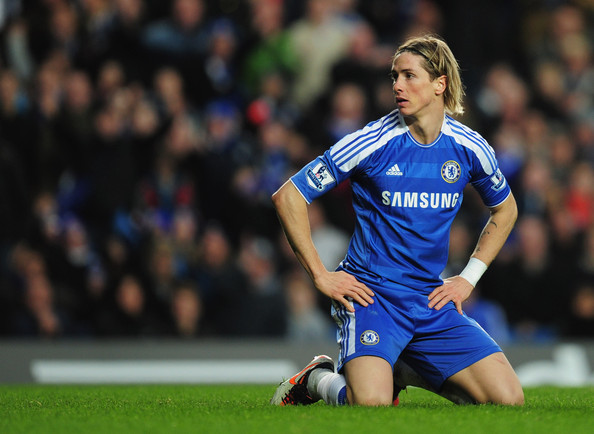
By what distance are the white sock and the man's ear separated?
1.72 metres

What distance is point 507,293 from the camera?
9859 millimetres

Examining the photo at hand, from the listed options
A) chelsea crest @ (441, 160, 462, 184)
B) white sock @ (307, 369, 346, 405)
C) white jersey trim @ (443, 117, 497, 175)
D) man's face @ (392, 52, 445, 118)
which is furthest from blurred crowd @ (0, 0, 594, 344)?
man's face @ (392, 52, 445, 118)

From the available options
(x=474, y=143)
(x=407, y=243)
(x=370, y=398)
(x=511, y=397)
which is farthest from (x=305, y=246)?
(x=511, y=397)

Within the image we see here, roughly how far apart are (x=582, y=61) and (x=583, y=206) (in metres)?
2.21

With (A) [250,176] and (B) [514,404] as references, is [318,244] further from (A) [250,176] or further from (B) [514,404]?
(B) [514,404]

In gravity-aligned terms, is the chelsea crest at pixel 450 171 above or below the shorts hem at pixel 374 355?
above

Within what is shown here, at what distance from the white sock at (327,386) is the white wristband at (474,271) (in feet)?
3.21

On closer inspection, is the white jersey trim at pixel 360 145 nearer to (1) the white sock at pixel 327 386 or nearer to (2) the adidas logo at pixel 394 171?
(2) the adidas logo at pixel 394 171

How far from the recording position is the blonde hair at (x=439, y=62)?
215 inches

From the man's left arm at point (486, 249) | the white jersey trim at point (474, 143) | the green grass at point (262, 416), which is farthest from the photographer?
the man's left arm at point (486, 249)

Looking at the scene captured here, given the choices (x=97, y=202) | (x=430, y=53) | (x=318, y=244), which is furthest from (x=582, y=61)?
(x=430, y=53)

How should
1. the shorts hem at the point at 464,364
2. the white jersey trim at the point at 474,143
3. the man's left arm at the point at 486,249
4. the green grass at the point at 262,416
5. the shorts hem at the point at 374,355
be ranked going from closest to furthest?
1. the green grass at the point at 262,416
2. the shorts hem at the point at 374,355
3. the shorts hem at the point at 464,364
4. the white jersey trim at the point at 474,143
5. the man's left arm at the point at 486,249

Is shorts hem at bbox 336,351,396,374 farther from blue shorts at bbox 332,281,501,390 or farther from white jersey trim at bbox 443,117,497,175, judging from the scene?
white jersey trim at bbox 443,117,497,175

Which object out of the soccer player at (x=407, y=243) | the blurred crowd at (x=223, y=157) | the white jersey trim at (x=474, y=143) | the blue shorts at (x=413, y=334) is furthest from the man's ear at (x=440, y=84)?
the blurred crowd at (x=223, y=157)
